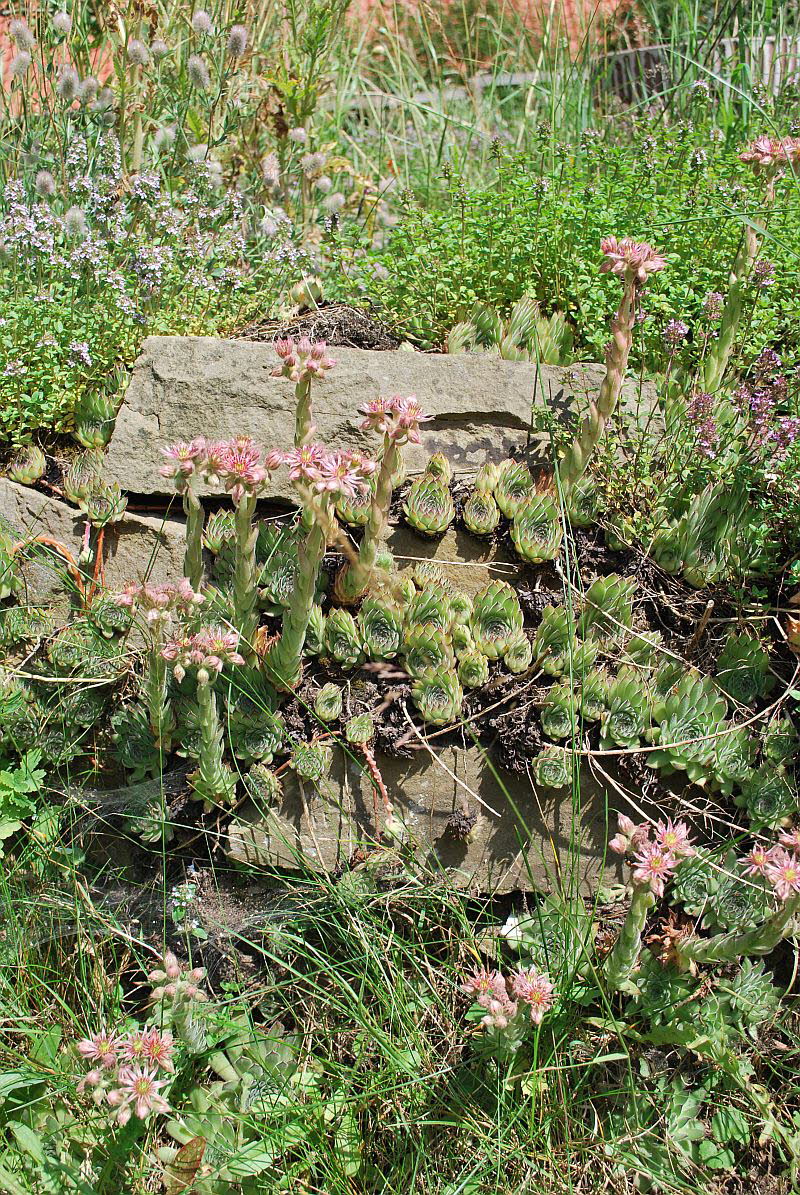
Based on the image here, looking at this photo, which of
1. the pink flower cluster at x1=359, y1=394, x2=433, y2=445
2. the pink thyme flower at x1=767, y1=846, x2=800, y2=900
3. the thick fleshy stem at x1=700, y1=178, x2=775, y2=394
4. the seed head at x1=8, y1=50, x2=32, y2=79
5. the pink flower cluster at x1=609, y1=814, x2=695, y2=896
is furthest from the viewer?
the seed head at x1=8, y1=50, x2=32, y2=79

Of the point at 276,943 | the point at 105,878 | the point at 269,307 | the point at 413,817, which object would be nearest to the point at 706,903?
the point at 413,817

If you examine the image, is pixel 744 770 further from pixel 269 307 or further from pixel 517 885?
pixel 269 307

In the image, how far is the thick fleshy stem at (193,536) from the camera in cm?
265

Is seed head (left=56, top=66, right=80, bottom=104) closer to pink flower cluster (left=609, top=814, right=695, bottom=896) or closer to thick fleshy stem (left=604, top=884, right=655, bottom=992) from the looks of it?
pink flower cluster (left=609, top=814, right=695, bottom=896)

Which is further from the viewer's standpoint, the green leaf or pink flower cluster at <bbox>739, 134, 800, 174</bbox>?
pink flower cluster at <bbox>739, 134, 800, 174</bbox>

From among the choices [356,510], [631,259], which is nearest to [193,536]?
[356,510]

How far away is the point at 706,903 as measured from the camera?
8.50 ft

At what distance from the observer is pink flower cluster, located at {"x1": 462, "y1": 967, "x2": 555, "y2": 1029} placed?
2.26m

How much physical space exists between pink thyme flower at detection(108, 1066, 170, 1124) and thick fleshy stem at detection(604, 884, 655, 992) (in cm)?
112

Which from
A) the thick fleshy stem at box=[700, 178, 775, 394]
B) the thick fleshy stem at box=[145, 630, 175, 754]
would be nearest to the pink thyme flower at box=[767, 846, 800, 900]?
the thick fleshy stem at box=[145, 630, 175, 754]

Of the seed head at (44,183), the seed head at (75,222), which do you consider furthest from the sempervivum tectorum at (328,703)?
the seed head at (44,183)

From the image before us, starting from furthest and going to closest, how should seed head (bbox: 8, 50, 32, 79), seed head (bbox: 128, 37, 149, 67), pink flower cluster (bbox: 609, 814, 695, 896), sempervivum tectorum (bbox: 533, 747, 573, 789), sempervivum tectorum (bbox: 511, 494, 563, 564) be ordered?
1. seed head (bbox: 128, 37, 149, 67)
2. seed head (bbox: 8, 50, 32, 79)
3. sempervivum tectorum (bbox: 511, 494, 563, 564)
4. sempervivum tectorum (bbox: 533, 747, 573, 789)
5. pink flower cluster (bbox: 609, 814, 695, 896)

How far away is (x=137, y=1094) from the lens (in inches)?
85.4

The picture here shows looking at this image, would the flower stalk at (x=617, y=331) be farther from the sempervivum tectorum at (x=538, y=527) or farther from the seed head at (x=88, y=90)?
the seed head at (x=88, y=90)
